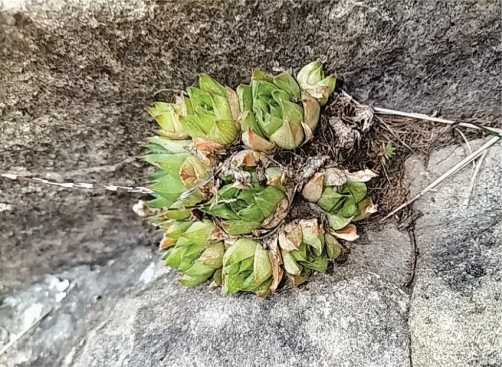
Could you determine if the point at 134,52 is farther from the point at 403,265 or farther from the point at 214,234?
the point at 403,265

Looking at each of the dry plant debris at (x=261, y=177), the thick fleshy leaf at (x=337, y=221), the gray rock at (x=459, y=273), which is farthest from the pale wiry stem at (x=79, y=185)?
the gray rock at (x=459, y=273)

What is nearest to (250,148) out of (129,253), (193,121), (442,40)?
(193,121)

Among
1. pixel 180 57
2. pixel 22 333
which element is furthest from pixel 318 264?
pixel 22 333

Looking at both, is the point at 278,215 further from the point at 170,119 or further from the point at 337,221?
the point at 170,119

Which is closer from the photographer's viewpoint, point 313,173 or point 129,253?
point 313,173

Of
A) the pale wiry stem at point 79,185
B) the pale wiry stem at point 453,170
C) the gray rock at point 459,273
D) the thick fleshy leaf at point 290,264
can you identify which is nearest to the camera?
the gray rock at point 459,273

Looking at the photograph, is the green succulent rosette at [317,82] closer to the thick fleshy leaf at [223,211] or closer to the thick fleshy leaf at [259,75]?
the thick fleshy leaf at [259,75]
